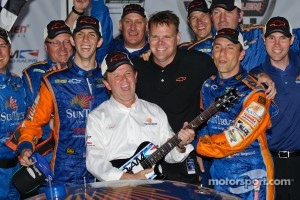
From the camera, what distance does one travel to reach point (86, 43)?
18.7 feet

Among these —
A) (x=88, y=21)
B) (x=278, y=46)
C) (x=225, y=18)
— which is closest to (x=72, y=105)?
(x=88, y=21)

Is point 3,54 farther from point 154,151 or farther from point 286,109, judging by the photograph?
point 286,109

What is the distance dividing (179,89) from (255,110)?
3.03 ft

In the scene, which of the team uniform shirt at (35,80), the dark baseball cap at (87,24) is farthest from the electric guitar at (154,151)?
the team uniform shirt at (35,80)

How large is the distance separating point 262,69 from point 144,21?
1343 millimetres

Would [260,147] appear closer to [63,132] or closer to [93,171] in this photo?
[93,171]

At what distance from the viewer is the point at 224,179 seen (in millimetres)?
5395

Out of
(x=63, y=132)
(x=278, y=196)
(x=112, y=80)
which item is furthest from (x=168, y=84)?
(x=278, y=196)

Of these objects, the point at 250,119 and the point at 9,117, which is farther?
the point at 9,117

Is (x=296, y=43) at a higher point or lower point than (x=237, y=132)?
higher

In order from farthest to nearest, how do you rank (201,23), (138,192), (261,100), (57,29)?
(201,23)
(57,29)
(261,100)
(138,192)

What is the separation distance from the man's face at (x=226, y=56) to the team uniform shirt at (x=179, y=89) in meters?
0.36

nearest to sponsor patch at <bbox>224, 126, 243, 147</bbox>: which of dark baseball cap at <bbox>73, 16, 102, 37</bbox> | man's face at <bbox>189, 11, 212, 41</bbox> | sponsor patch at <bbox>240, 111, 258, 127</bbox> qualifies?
sponsor patch at <bbox>240, 111, 258, 127</bbox>

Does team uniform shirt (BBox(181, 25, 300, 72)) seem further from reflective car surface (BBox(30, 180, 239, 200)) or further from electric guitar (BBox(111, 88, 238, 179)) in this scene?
reflective car surface (BBox(30, 180, 239, 200))
